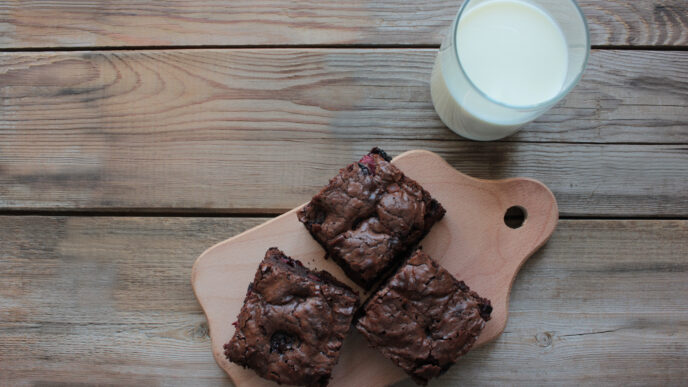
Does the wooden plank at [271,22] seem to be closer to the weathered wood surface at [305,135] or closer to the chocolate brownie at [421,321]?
the weathered wood surface at [305,135]

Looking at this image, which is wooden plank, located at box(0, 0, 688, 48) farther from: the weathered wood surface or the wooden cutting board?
the wooden cutting board

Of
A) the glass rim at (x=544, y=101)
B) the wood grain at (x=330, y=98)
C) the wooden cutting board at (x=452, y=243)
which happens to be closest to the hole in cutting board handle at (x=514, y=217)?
the wooden cutting board at (x=452, y=243)

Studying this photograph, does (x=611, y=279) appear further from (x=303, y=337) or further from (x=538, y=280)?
(x=303, y=337)

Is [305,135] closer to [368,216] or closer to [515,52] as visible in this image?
[368,216]

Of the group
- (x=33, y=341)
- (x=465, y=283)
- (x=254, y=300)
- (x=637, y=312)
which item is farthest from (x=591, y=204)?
(x=33, y=341)

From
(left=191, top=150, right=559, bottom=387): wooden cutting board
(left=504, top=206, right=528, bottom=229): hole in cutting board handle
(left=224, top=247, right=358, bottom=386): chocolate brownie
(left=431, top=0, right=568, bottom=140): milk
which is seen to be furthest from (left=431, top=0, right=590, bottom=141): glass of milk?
(left=224, top=247, right=358, bottom=386): chocolate brownie
